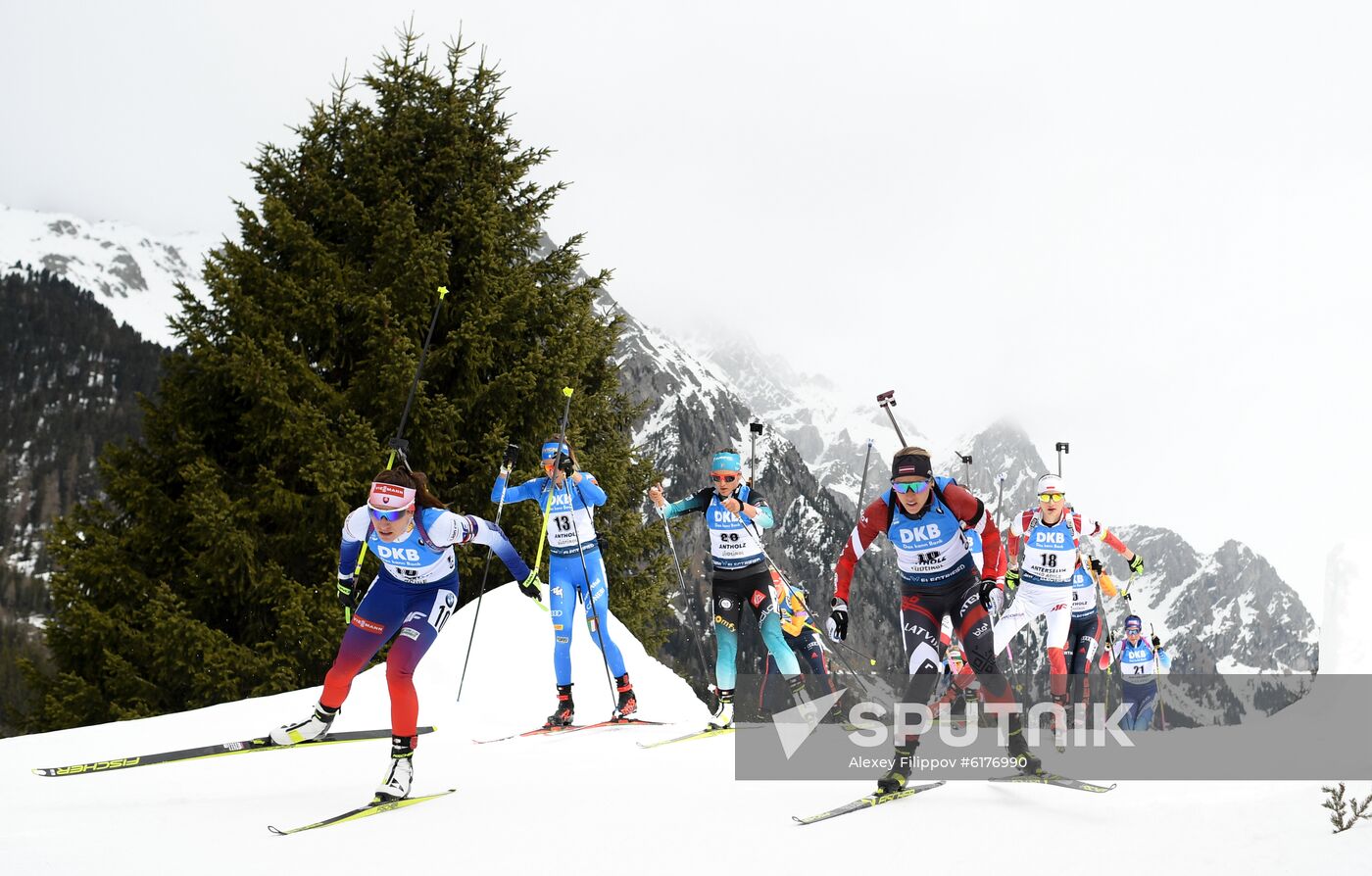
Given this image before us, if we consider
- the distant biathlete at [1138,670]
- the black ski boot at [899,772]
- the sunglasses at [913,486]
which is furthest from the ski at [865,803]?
the distant biathlete at [1138,670]

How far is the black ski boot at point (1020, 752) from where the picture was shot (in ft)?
19.7

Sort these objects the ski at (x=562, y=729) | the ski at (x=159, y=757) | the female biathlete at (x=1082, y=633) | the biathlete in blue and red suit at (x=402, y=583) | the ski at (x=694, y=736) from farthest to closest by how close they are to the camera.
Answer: the female biathlete at (x=1082, y=633)
the ski at (x=562, y=729)
the ski at (x=694, y=736)
the ski at (x=159, y=757)
the biathlete in blue and red suit at (x=402, y=583)

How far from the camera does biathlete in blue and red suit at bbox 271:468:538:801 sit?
631 centimetres

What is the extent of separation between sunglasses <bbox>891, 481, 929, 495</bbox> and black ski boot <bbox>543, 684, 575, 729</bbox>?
4.43 metres

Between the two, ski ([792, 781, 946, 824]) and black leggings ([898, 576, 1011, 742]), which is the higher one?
black leggings ([898, 576, 1011, 742])

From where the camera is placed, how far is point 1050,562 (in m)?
10.5

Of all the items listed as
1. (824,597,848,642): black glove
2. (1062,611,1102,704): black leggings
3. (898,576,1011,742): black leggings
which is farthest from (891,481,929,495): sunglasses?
(1062,611,1102,704): black leggings

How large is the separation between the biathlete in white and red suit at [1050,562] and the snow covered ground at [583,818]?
14.3 feet

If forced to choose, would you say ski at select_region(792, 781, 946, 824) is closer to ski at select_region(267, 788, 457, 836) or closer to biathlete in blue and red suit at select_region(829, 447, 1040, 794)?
biathlete in blue and red suit at select_region(829, 447, 1040, 794)

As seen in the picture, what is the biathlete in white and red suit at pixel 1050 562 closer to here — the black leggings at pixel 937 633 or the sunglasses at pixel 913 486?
the black leggings at pixel 937 633

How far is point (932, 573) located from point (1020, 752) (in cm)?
126

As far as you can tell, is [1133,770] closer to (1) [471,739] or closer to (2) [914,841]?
(2) [914,841]

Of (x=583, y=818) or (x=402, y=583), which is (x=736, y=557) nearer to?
(x=402, y=583)

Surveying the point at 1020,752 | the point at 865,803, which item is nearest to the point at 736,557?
the point at 1020,752
